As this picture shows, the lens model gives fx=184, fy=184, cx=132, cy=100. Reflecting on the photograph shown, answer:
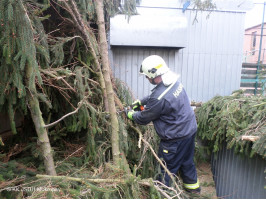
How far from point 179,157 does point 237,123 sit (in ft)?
3.96

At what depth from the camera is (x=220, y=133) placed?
10.8 feet

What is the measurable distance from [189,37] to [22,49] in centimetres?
397

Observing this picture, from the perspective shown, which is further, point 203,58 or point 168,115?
point 203,58

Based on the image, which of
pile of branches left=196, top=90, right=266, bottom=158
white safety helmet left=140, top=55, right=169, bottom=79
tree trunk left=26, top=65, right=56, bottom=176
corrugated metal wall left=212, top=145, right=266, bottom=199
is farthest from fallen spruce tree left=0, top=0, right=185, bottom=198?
corrugated metal wall left=212, top=145, right=266, bottom=199

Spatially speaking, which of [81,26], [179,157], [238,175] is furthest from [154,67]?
[238,175]

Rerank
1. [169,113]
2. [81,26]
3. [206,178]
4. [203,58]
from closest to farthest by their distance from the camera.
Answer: [81,26] → [169,113] → [206,178] → [203,58]

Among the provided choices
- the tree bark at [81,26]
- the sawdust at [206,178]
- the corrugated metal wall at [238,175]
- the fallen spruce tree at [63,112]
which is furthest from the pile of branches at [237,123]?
the tree bark at [81,26]

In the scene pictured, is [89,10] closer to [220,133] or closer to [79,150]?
[79,150]

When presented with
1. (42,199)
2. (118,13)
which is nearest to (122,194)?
(42,199)

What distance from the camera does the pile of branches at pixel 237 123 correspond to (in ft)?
8.61

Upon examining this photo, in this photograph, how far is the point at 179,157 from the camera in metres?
2.77

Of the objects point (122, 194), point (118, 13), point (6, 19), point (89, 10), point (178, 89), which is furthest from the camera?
point (118, 13)

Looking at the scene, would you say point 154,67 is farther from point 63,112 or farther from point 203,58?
point 203,58

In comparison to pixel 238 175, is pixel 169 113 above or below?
above
